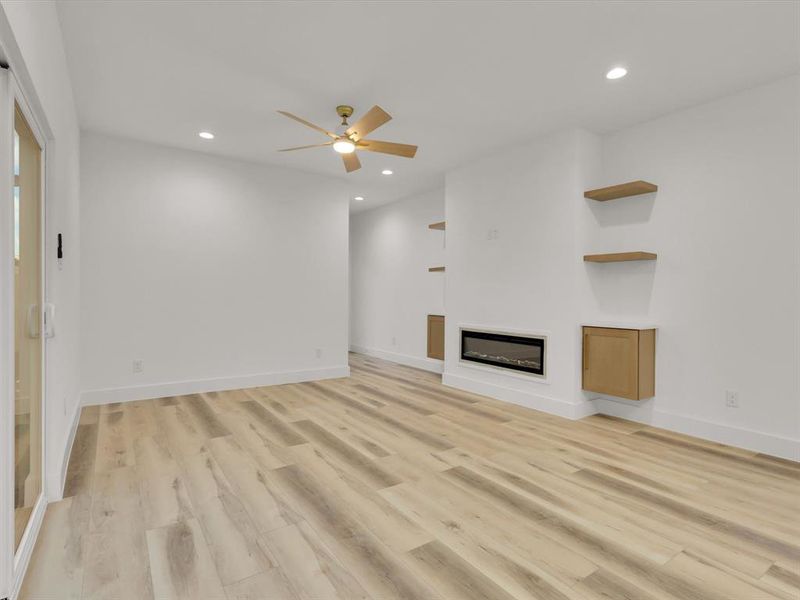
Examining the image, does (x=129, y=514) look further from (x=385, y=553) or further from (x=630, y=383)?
(x=630, y=383)

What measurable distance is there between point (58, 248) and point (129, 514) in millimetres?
1593

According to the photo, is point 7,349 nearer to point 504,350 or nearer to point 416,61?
point 416,61

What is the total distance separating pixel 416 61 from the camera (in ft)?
9.51

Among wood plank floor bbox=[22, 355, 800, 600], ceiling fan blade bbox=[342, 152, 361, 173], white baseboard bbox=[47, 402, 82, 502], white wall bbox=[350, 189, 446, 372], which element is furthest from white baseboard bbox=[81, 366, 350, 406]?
ceiling fan blade bbox=[342, 152, 361, 173]

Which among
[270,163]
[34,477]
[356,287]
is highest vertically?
[270,163]

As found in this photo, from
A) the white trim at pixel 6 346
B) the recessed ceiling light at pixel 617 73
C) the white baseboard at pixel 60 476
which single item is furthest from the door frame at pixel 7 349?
the recessed ceiling light at pixel 617 73

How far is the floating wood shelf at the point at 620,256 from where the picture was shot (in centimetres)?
367

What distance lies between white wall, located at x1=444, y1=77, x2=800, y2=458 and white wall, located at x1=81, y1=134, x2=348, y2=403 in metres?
2.07

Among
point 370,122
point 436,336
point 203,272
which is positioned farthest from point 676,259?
point 203,272

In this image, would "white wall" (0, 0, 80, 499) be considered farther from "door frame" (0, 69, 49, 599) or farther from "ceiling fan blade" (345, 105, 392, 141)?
"ceiling fan blade" (345, 105, 392, 141)

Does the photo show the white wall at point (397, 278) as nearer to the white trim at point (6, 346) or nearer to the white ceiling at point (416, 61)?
the white ceiling at point (416, 61)

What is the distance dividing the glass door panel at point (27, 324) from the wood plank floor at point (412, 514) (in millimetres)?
255

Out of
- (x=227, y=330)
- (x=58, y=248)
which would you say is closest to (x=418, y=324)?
(x=227, y=330)

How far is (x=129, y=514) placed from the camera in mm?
2176
